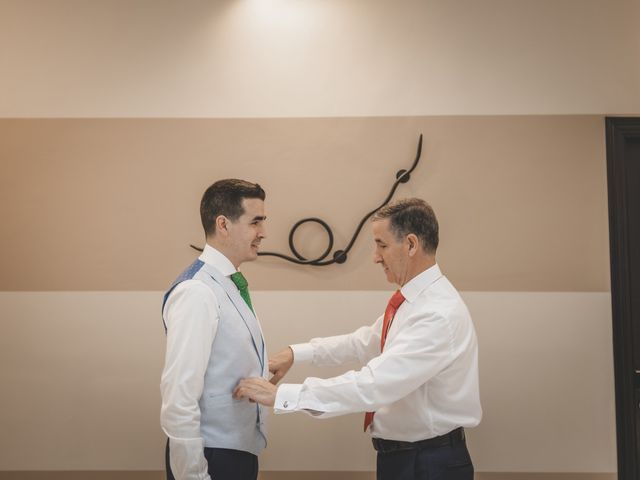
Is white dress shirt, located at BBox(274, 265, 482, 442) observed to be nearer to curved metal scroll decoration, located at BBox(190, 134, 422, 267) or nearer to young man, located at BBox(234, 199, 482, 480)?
young man, located at BBox(234, 199, 482, 480)

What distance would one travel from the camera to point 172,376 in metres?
1.72

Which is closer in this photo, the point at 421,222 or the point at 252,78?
the point at 421,222

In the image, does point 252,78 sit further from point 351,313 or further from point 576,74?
point 576,74

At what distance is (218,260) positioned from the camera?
1953mm

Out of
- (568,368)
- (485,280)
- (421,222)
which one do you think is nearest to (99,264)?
(421,222)

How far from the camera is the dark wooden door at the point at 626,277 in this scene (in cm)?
257

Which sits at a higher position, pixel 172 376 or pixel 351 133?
pixel 351 133

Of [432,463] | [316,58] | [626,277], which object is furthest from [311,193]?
[626,277]

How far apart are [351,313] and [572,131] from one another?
1.34 m

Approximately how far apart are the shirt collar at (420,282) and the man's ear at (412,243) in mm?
82

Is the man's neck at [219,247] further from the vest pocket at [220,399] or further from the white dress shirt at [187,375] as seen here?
the vest pocket at [220,399]

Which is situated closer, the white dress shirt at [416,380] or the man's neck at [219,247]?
the white dress shirt at [416,380]

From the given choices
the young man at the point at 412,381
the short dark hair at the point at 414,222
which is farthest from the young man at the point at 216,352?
the short dark hair at the point at 414,222

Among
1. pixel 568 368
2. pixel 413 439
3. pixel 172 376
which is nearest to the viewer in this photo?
pixel 172 376
